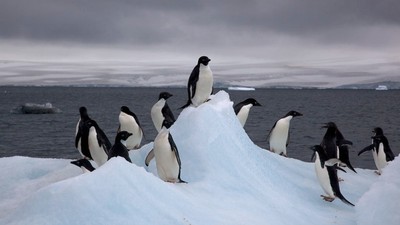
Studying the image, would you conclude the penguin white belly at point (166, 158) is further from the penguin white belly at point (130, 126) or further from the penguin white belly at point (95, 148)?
the penguin white belly at point (130, 126)

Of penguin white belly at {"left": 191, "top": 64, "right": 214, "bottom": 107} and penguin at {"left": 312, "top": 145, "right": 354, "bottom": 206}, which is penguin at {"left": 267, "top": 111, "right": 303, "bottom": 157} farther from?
penguin at {"left": 312, "top": 145, "right": 354, "bottom": 206}

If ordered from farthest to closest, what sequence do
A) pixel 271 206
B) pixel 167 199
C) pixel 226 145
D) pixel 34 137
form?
pixel 34 137, pixel 226 145, pixel 271 206, pixel 167 199

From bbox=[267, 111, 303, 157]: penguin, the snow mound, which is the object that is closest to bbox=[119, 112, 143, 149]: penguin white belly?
bbox=[267, 111, 303, 157]: penguin

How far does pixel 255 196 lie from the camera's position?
7566mm

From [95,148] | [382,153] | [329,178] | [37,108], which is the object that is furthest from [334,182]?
[37,108]

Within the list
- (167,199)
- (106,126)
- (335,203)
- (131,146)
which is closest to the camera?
(167,199)

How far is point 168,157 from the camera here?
24.5 feet

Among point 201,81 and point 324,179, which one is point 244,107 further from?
point 324,179

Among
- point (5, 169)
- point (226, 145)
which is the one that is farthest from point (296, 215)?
point (5, 169)

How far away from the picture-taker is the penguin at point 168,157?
746 centimetres

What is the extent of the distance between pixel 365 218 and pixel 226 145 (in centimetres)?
235

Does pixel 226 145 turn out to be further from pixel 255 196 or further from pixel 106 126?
pixel 106 126

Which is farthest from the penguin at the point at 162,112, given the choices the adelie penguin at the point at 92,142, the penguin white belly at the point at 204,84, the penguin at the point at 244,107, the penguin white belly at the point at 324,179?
the penguin white belly at the point at 324,179

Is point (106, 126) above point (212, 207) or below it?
below
